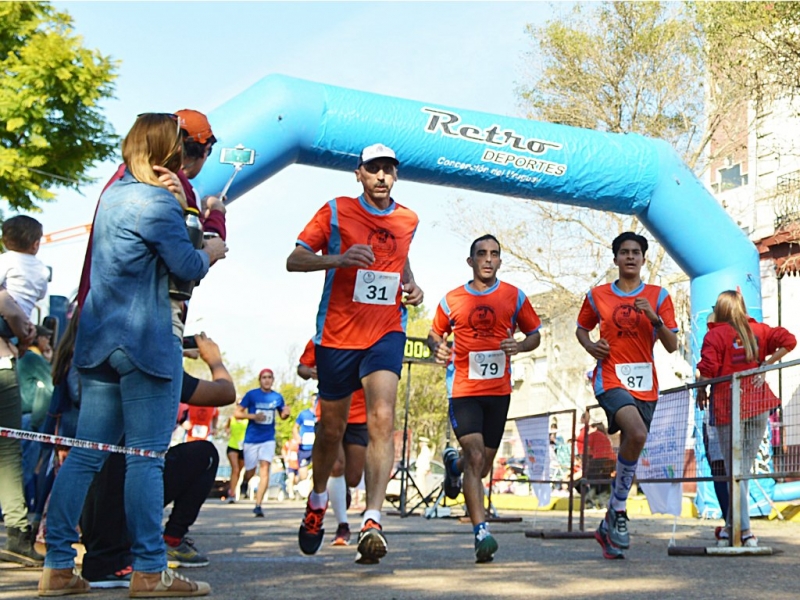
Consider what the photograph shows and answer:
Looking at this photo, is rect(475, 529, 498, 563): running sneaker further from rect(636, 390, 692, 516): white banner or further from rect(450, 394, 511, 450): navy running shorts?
rect(636, 390, 692, 516): white banner

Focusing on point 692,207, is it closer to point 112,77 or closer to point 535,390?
point 112,77

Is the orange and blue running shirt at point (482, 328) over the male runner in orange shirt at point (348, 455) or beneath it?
over

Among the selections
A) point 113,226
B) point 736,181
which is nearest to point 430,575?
point 113,226

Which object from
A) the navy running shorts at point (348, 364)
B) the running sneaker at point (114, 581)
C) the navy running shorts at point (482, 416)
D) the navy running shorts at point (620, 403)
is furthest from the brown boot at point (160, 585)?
the navy running shorts at point (620, 403)

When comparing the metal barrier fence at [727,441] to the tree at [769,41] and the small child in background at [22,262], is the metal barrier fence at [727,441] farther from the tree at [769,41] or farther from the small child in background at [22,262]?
the tree at [769,41]

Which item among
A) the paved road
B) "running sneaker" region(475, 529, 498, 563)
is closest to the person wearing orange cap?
the paved road

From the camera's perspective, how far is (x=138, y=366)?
4.32m

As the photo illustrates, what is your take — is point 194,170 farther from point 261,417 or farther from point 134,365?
point 261,417

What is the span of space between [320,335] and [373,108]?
6.21 metres

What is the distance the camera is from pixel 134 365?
433 cm

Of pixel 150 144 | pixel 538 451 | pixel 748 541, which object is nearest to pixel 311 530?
pixel 150 144

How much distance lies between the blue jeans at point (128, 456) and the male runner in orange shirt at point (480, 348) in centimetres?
299

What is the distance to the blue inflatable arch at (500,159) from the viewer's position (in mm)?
11438

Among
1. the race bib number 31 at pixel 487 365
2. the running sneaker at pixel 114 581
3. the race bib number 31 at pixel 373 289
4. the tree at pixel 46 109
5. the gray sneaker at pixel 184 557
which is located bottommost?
the running sneaker at pixel 114 581
